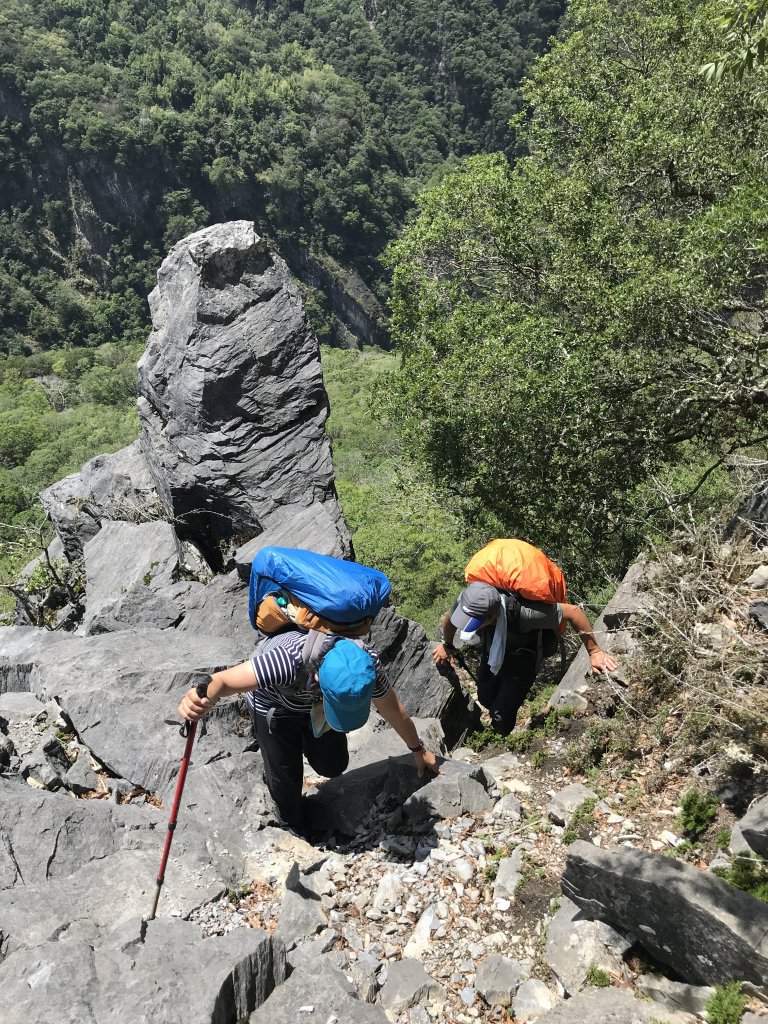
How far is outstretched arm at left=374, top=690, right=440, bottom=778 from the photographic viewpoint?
4312mm

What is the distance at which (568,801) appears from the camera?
466 centimetres

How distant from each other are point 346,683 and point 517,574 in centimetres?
184

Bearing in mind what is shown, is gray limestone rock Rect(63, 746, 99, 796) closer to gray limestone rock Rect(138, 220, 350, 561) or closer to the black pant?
the black pant

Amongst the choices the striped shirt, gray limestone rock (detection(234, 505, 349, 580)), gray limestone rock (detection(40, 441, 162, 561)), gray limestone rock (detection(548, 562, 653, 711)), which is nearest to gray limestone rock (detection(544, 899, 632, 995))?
the striped shirt

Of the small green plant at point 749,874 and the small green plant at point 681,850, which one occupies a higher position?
the small green plant at point 749,874

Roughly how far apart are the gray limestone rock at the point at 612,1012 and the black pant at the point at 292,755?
76.5 inches

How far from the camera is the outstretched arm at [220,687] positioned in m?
4.03

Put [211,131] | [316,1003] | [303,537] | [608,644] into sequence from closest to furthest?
[316,1003] < [608,644] < [303,537] < [211,131]

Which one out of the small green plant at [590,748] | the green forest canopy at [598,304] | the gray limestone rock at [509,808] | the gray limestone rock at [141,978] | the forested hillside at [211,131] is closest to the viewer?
the gray limestone rock at [141,978]

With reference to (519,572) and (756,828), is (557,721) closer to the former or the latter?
(519,572)

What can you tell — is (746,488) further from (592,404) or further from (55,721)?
(55,721)

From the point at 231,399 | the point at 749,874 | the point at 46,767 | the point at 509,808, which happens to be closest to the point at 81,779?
the point at 46,767

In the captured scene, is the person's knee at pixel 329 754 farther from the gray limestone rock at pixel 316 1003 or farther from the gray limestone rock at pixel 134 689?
the gray limestone rock at pixel 316 1003

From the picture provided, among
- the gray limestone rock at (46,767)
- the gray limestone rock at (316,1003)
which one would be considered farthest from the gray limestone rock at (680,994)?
the gray limestone rock at (46,767)
